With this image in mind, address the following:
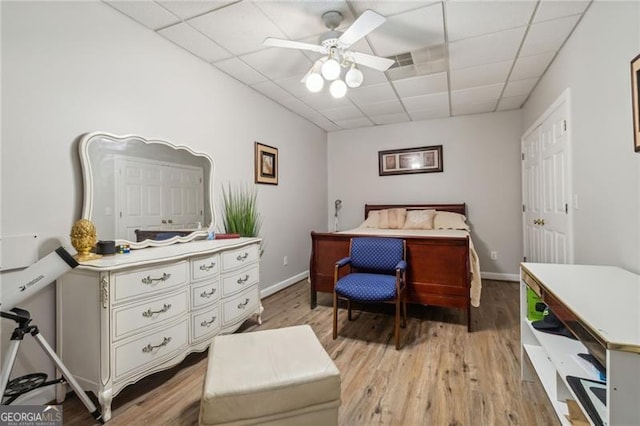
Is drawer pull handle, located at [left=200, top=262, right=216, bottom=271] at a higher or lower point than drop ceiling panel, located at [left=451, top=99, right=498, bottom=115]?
lower

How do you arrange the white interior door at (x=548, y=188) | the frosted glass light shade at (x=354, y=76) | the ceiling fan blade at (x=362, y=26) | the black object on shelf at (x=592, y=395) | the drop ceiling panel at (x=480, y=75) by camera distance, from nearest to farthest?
1. the black object on shelf at (x=592, y=395)
2. the ceiling fan blade at (x=362, y=26)
3. the frosted glass light shade at (x=354, y=76)
4. the white interior door at (x=548, y=188)
5. the drop ceiling panel at (x=480, y=75)

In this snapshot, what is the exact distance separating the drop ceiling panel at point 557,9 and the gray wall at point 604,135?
73 millimetres

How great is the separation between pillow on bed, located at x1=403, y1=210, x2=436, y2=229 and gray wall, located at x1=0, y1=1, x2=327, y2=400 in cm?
255

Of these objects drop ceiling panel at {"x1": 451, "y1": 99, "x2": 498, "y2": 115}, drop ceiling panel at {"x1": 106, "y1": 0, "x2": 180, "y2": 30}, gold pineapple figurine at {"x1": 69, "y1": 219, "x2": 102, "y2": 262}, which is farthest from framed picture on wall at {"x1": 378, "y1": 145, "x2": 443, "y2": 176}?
gold pineapple figurine at {"x1": 69, "y1": 219, "x2": 102, "y2": 262}

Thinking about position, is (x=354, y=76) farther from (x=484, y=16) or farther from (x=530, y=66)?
(x=530, y=66)

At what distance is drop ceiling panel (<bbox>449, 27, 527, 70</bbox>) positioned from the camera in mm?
2365

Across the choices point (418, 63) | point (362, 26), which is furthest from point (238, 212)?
point (418, 63)

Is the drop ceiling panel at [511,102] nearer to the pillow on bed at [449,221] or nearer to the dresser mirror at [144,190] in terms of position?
the pillow on bed at [449,221]

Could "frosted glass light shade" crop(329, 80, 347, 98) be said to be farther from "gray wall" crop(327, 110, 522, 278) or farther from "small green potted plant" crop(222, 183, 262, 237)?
"gray wall" crop(327, 110, 522, 278)

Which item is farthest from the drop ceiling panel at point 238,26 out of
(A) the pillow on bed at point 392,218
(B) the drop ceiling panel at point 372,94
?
(A) the pillow on bed at point 392,218

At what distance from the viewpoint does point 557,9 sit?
80.1 inches

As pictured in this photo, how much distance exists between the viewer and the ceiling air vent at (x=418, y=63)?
2.62m

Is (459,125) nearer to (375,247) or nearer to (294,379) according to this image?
(375,247)

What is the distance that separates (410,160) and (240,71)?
297 cm
